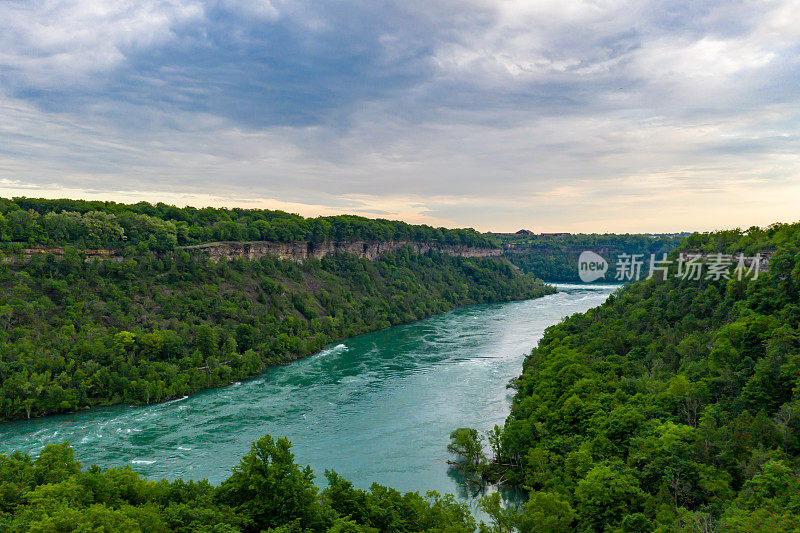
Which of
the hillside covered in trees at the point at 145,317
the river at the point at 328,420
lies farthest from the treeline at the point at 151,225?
the river at the point at 328,420

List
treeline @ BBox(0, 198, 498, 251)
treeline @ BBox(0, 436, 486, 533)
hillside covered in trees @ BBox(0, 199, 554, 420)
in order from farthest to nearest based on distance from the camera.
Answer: treeline @ BBox(0, 198, 498, 251)
hillside covered in trees @ BBox(0, 199, 554, 420)
treeline @ BBox(0, 436, 486, 533)

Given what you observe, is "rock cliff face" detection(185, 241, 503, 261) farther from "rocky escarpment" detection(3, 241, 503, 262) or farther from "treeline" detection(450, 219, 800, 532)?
"treeline" detection(450, 219, 800, 532)

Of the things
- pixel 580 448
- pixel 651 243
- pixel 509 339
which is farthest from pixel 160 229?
pixel 651 243

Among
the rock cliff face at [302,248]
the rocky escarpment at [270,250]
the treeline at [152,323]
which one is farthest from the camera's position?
the rock cliff face at [302,248]

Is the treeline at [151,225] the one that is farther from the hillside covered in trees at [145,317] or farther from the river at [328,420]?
the river at [328,420]

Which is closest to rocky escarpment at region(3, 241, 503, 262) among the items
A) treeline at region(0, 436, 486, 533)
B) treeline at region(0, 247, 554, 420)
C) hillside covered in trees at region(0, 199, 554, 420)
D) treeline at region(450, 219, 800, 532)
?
hillside covered in trees at region(0, 199, 554, 420)

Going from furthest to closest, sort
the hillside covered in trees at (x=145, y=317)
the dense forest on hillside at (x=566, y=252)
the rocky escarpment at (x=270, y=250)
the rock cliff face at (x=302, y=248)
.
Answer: the dense forest on hillside at (x=566, y=252)
the rock cliff face at (x=302, y=248)
the rocky escarpment at (x=270, y=250)
the hillside covered in trees at (x=145, y=317)

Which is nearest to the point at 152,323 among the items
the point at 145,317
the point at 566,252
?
the point at 145,317

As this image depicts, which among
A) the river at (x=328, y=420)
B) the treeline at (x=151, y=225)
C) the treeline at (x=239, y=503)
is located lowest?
the river at (x=328, y=420)
